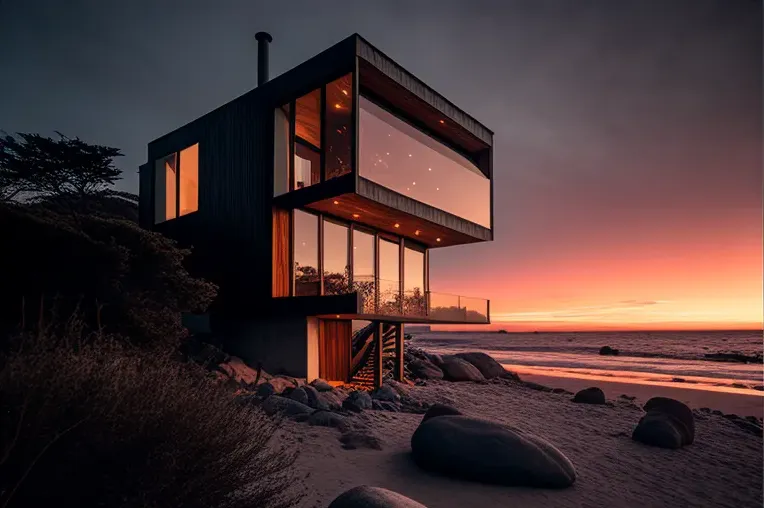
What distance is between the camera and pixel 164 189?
1900cm

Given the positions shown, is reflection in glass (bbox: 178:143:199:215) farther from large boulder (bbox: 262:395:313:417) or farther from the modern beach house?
large boulder (bbox: 262:395:313:417)

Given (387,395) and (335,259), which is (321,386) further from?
(335,259)

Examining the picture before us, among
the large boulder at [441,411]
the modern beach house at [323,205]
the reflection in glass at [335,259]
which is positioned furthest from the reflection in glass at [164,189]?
the large boulder at [441,411]

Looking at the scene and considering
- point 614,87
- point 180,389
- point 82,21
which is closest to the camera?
point 180,389

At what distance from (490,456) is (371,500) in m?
2.82

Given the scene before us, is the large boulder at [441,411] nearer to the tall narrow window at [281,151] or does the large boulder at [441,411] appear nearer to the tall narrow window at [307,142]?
the tall narrow window at [281,151]

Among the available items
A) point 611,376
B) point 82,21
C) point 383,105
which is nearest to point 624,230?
point 611,376

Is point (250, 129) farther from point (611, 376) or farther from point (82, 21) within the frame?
point (611, 376)

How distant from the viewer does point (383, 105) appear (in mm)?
15625

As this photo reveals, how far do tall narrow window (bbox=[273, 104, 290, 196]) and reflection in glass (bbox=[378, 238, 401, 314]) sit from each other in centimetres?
459

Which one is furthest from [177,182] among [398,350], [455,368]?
[455,368]

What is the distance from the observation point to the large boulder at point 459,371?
68.2ft

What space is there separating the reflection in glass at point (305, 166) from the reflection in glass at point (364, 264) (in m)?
2.48

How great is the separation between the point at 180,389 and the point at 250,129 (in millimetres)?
13384
